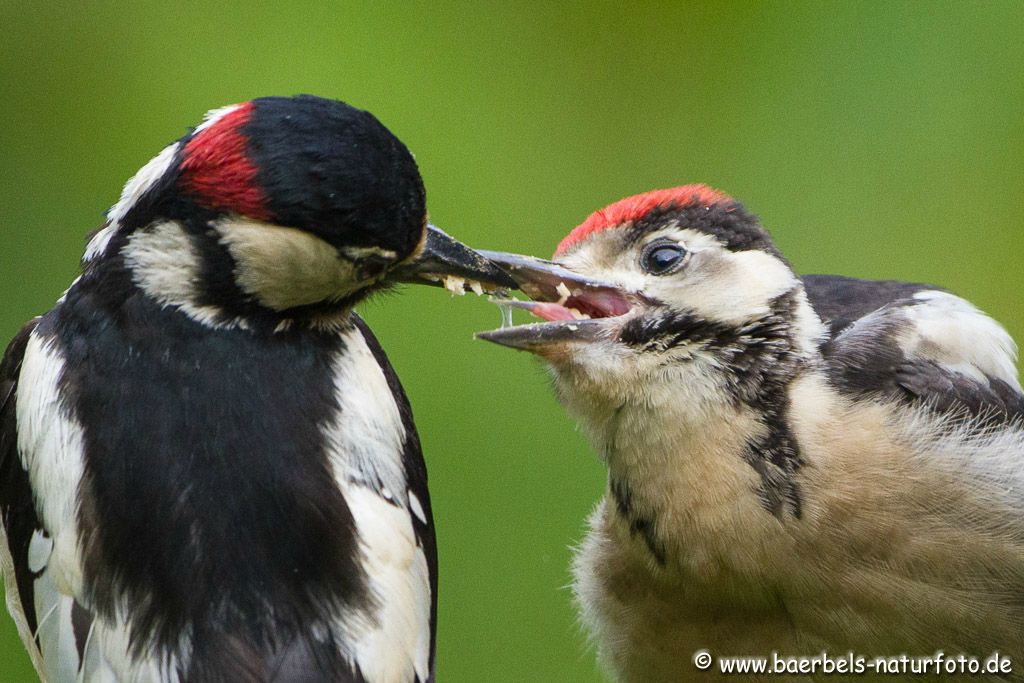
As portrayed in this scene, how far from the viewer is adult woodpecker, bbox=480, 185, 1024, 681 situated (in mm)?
2875

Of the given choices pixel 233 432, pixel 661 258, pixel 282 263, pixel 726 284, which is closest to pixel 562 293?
pixel 661 258

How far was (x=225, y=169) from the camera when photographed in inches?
96.4

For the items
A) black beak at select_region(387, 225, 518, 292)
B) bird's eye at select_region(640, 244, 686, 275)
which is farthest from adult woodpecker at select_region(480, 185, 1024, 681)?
black beak at select_region(387, 225, 518, 292)

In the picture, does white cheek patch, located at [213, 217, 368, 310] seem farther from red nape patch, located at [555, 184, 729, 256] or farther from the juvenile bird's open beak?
red nape patch, located at [555, 184, 729, 256]

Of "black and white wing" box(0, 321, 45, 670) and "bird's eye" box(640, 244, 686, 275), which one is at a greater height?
"bird's eye" box(640, 244, 686, 275)

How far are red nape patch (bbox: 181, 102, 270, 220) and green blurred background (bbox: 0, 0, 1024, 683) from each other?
189 centimetres

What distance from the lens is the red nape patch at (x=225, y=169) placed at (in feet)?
7.98

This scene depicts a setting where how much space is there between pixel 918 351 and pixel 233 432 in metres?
1.41

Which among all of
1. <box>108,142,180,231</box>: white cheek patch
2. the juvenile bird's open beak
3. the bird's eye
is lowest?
the juvenile bird's open beak

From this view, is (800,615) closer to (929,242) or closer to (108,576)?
(108,576)

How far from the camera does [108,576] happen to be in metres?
2.37

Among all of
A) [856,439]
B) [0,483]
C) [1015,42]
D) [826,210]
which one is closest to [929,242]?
[826,210]

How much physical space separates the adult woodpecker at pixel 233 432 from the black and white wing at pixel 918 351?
0.89 m

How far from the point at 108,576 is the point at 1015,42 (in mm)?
3541
